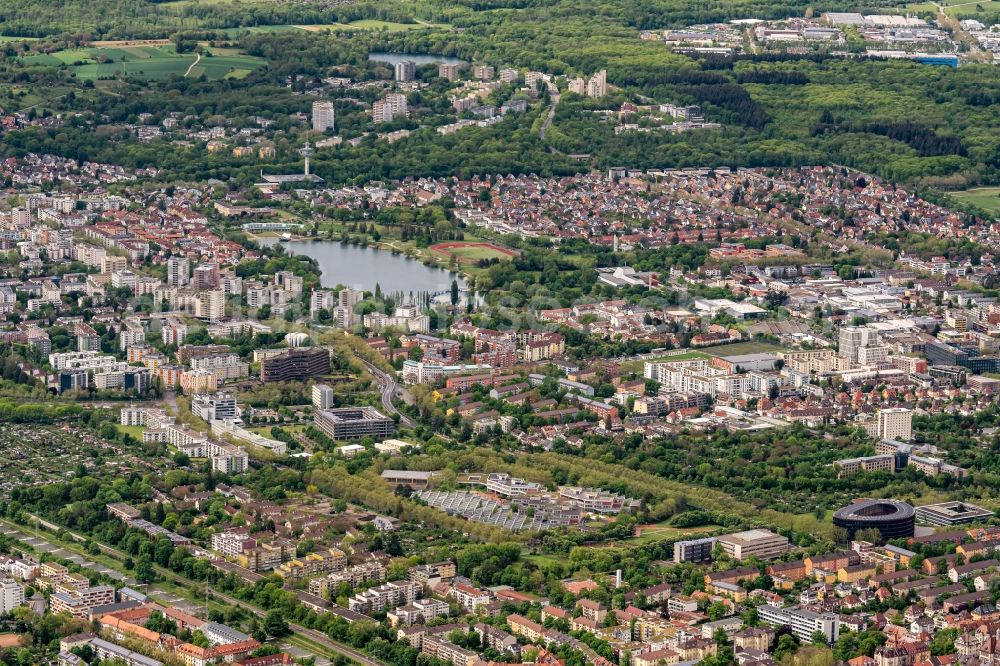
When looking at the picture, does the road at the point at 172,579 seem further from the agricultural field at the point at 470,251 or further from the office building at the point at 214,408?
the agricultural field at the point at 470,251

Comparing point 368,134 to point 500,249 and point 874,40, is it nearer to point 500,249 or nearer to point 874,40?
point 500,249

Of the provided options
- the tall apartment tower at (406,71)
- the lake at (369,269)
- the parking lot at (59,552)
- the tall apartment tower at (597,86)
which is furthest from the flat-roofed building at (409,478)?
the tall apartment tower at (406,71)


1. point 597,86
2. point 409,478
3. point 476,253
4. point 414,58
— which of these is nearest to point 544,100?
point 597,86

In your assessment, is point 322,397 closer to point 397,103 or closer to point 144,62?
point 397,103

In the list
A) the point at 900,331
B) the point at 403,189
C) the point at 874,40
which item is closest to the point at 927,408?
the point at 900,331

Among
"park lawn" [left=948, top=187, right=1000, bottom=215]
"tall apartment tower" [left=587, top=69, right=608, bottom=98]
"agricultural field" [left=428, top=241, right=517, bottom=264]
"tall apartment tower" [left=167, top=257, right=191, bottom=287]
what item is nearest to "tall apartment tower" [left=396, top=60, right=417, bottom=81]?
"tall apartment tower" [left=587, top=69, right=608, bottom=98]

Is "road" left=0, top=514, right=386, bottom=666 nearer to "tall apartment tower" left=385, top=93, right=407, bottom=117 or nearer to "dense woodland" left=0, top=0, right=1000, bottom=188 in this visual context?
"dense woodland" left=0, top=0, right=1000, bottom=188
